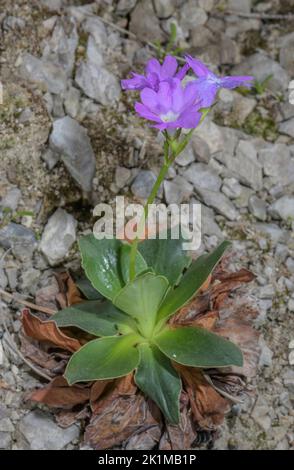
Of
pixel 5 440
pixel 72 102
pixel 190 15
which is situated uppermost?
pixel 190 15

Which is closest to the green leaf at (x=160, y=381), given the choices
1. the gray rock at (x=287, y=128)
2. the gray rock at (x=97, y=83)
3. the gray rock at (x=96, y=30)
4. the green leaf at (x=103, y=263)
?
the green leaf at (x=103, y=263)

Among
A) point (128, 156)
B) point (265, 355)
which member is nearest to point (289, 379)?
point (265, 355)

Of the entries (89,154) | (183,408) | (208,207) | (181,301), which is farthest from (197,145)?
(183,408)

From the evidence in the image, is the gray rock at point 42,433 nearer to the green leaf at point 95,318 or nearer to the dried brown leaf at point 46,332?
the dried brown leaf at point 46,332

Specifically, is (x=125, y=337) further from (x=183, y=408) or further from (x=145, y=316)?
(x=183, y=408)

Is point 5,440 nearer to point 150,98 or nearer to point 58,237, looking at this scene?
point 58,237
